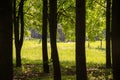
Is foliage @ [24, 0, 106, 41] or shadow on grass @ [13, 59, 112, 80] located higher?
foliage @ [24, 0, 106, 41]

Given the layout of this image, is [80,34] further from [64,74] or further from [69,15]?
[69,15]

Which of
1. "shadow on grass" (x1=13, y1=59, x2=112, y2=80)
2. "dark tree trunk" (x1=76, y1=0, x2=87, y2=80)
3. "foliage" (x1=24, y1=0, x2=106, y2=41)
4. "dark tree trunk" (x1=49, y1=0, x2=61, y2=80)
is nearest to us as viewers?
"dark tree trunk" (x1=76, y1=0, x2=87, y2=80)
